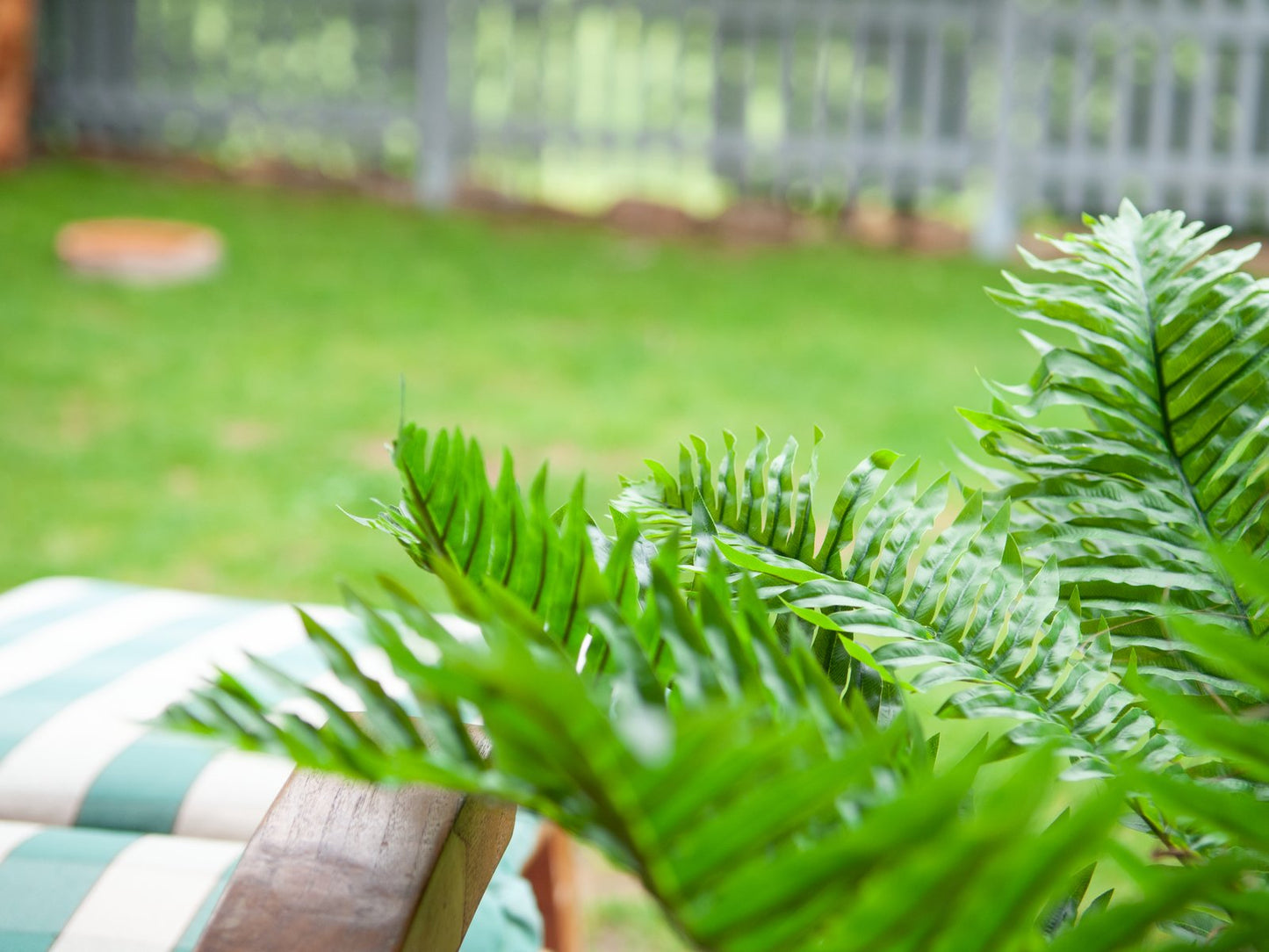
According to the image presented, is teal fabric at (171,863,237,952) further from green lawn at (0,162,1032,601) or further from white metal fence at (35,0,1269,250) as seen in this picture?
white metal fence at (35,0,1269,250)

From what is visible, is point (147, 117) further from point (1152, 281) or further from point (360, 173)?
point (1152, 281)

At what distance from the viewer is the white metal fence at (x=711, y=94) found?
6.37 metres

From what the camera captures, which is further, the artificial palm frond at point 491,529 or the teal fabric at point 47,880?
the teal fabric at point 47,880

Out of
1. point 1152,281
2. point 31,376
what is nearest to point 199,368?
point 31,376

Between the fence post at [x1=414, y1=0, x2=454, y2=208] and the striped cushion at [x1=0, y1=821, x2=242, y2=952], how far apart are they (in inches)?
227

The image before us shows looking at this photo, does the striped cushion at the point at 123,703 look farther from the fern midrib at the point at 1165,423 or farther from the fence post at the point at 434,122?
the fence post at the point at 434,122

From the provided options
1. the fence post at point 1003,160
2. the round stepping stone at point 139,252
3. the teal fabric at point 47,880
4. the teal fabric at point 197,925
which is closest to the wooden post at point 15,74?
the round stepping stone at point 139,252

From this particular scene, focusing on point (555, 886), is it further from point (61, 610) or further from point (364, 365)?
point (364, 365)

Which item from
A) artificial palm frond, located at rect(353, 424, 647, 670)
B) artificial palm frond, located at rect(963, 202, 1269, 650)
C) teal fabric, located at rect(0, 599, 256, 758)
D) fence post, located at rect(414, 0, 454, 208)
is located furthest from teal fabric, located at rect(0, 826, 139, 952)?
fence post, located at rect(414, 0, 454, 208)

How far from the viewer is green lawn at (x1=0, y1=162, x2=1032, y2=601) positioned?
3.14 meters

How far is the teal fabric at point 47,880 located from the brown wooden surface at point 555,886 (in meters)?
0.46

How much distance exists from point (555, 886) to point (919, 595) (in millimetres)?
923

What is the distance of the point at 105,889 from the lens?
1022 millimetres

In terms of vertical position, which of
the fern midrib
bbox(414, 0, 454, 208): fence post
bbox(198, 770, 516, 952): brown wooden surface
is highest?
bbox(414, 0, 454, 208): fence post
